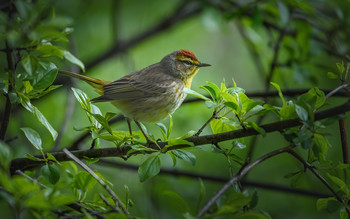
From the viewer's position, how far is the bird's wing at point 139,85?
4.08m

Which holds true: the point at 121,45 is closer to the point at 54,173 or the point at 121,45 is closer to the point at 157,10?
the point at 157,10

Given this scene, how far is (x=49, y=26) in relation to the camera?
6.57 ft

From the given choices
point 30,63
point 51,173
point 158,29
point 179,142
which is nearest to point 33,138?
point 51,173

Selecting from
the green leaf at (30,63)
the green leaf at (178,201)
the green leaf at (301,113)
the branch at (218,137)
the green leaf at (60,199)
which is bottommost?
the green leaf at (178,201)

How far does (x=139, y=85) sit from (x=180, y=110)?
114 centimetres

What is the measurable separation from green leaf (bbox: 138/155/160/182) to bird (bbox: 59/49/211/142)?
1.63 meters

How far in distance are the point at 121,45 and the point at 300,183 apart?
382cm

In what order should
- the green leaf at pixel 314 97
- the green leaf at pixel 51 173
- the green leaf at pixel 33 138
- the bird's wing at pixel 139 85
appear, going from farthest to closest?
1. the bird's wing at pixel 139 85
2. the green leaf at pixel 33 138
3. the green leaf at pixel 51 173
4. the green leaf at pixel 314 97

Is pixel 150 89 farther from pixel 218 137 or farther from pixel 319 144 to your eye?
pixel 319 144

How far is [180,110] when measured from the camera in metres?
5.46

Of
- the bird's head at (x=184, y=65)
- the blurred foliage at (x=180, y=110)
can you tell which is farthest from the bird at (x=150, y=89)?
the blurred foliage at (x=180, y=110)

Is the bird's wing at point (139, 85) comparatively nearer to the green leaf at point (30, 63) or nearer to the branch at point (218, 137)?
the branch at point (218, 137)

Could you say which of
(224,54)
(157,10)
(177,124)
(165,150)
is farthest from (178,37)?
(165,150)

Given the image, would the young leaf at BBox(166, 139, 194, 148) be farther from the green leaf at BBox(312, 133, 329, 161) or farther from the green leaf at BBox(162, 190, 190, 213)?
the green leaf at BBox(312, 133, 329, 161)
